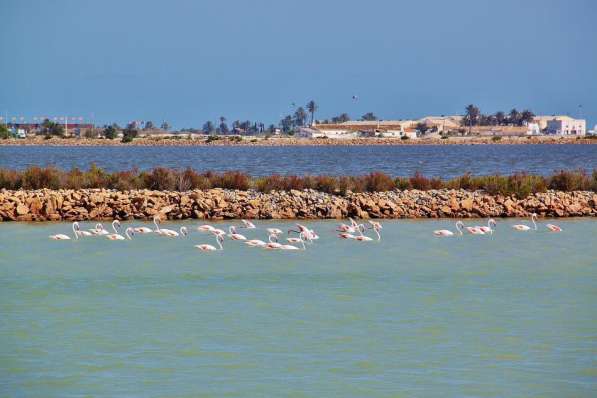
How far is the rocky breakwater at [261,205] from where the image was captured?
25984 mm

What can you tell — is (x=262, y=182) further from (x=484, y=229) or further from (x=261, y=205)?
(x=484, y=229)

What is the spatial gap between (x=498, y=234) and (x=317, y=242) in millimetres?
4473

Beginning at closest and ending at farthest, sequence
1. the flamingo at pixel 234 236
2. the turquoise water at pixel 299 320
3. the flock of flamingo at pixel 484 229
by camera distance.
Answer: the turquoise water at pixel 299 320
the flamingo at pixel 234 236
the flock of flamingo at pixel 484 229

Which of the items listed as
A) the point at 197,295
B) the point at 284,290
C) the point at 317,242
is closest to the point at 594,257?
the point at 317,242

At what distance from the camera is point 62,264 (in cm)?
1850

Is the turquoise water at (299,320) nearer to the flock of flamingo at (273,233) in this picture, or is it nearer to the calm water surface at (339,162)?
the flock of flamingo at (273,233)

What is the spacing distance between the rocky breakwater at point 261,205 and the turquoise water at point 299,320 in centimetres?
483

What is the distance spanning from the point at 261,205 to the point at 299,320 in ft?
43.6

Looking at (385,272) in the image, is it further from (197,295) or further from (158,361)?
(158,361)

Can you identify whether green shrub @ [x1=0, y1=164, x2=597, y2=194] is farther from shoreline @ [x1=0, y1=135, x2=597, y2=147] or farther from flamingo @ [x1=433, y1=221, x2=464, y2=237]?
shoreline @ [x1=0, y1=135, x2=597, y2=147]

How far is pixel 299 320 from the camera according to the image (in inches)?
524

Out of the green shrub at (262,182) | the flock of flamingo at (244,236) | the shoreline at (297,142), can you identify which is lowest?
the shoreline at (297,142)

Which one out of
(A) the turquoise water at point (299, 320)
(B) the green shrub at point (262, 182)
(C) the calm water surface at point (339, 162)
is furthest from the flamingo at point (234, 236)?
(C) the calm water surface at point (339, 162)

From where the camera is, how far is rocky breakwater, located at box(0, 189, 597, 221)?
26.0 meters
